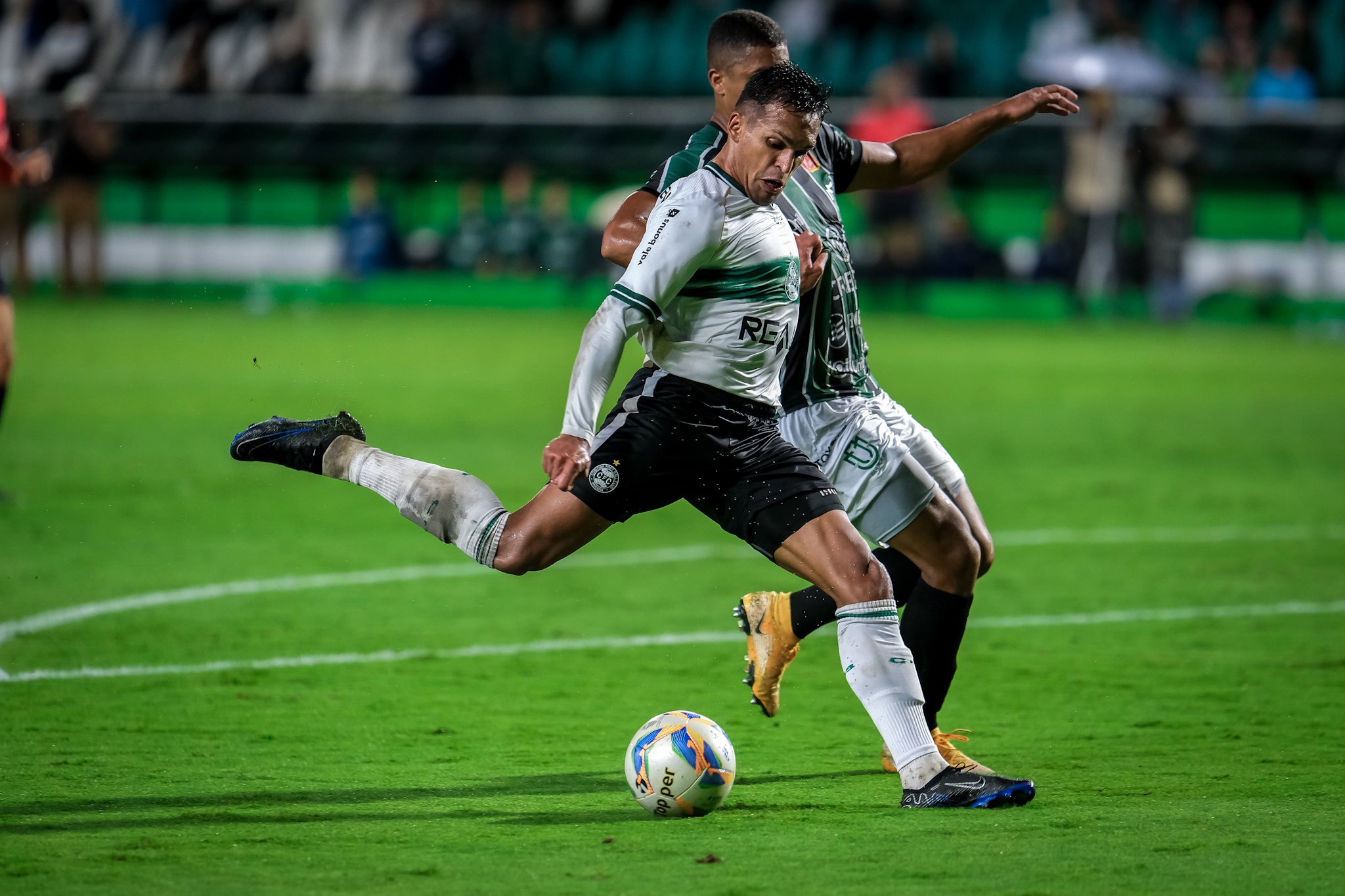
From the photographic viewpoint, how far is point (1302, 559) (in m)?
9.67

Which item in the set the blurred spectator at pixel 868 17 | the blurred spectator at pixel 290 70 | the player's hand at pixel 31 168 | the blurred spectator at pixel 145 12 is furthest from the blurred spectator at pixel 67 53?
the player's hand at pixel 31 168

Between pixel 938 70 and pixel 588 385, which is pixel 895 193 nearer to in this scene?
pixel 938 70

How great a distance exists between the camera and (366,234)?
25.1 metres

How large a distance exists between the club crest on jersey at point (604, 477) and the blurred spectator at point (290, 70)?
2240 cm

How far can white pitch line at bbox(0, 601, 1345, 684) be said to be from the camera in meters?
6.99

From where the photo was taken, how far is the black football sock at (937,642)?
5.82m

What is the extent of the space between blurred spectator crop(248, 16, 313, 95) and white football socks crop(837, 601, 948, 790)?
2282 cm

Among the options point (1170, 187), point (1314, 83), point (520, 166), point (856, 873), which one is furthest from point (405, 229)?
point (856, 873)

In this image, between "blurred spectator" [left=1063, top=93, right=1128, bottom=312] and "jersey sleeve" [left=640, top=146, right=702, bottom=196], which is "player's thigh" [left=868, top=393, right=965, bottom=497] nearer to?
"jersey sleeve" [left=640, top=146, right=702, bottom=196]

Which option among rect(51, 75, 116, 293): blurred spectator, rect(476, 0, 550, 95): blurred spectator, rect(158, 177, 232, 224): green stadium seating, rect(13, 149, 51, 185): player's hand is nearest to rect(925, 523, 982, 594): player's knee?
rect(13, 149, 51, 185): player's hand

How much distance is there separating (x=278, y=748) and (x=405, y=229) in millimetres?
20436

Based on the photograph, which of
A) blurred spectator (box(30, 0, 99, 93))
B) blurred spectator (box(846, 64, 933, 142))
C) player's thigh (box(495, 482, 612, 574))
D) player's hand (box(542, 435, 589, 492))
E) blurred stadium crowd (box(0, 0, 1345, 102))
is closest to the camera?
player's hand (box(542, 435, 589, 492))

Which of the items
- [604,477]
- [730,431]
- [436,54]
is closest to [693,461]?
[730,431]

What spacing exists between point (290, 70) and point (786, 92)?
22.6 meters
